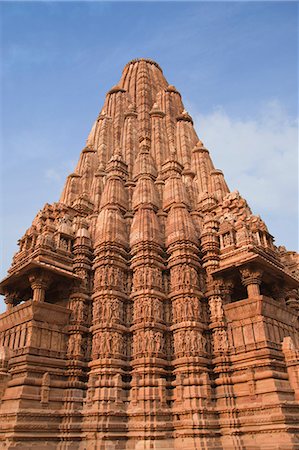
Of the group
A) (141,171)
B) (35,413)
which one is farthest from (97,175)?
(35,413)

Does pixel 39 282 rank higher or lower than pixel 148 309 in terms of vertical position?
higher

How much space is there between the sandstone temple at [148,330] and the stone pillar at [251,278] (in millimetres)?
57

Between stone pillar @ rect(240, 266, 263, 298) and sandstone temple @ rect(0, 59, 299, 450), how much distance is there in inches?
2.2

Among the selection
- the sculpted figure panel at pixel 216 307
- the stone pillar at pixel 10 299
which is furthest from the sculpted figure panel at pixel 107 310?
the stone pillar at pixel 10 299

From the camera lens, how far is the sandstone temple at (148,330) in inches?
599

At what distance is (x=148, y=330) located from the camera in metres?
17.7

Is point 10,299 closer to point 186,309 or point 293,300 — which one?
point 186,309

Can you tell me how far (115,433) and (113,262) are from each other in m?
7.98

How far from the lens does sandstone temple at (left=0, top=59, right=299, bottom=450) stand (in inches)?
599

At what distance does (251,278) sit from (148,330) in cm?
547

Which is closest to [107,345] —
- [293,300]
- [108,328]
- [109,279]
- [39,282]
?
[108,328]

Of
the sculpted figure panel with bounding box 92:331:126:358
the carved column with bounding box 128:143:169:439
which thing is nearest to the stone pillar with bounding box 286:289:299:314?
the carved column with bounding box 128:143:169:439

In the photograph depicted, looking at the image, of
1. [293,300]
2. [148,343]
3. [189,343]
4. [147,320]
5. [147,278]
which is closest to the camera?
[189,343]

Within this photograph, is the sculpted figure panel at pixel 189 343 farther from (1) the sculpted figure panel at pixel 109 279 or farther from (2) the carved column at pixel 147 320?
(1) the sculpted figure panel at pixel 109 279
